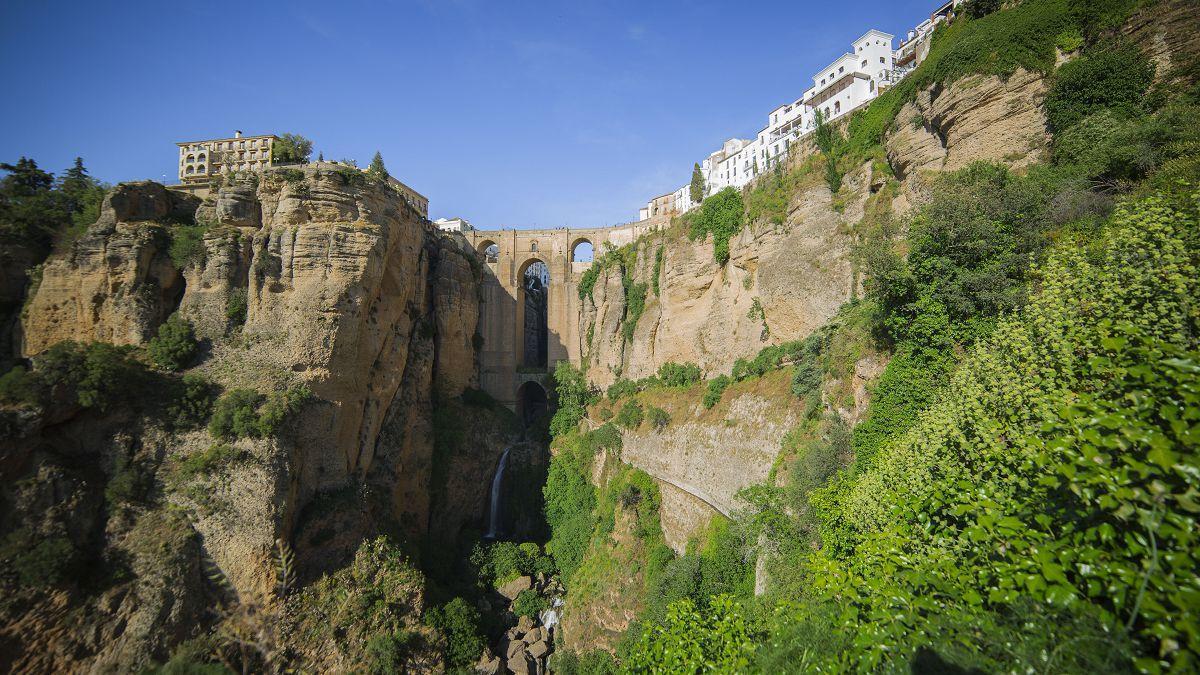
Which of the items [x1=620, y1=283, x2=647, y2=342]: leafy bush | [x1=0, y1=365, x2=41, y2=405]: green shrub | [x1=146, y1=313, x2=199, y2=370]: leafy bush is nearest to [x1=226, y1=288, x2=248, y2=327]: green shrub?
[x1=146, y1=313, x2=199, y2=370]: leafy bush

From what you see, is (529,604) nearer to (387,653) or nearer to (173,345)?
(387,653)

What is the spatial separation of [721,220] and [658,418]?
10.4 meters

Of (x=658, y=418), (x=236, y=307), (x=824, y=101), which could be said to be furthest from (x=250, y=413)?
(x=824, y=101)

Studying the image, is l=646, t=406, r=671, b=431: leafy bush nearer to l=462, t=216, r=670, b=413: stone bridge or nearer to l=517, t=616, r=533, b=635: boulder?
l=517, t=616, r=533, b=635: boulder

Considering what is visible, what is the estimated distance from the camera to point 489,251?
126 ft

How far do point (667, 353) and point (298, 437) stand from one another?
17797 millimetres

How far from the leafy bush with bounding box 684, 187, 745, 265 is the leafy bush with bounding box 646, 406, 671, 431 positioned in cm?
811

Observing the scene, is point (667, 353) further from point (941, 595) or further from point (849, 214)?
point (941, 595)

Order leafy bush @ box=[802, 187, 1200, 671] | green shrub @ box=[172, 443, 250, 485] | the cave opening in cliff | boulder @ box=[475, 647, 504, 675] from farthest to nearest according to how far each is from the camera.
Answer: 1. the cave opening in cliff
2. boulder @ box=[475, 647, 504, 675]
3. green shrub @ box=[172, 443, 250, 485]
4. leafy bush @ box=[802, 187, 1200, 671]

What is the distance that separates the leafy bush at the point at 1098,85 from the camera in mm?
9820

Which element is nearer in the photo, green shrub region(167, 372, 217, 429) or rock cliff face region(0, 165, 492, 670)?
rock cliff face region(0, 165, 492, 670)

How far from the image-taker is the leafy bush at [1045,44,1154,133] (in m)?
9.82

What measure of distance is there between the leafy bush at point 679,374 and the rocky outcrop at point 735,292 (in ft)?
1.52

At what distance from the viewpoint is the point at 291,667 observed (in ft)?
48.3
